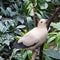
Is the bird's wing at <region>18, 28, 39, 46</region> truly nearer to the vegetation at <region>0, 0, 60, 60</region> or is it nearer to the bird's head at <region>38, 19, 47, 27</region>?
the bird's head at <region>38, 19, 47, 27</region>

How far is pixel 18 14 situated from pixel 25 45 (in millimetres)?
1696

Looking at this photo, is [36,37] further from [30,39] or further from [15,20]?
[15,20]

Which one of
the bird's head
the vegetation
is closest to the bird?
the bird's head

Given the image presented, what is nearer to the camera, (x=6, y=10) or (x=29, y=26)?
(x=29, y=26)

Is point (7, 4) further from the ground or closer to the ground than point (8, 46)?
further from the ground

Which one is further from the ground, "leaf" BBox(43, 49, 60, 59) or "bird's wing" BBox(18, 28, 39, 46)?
"bird's wing" BBox(18, 28, 39, 46)

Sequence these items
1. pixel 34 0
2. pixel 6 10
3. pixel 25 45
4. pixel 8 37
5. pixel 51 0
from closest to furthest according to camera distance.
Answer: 1. pixel 25 45
2. pixel 34 0
3. pixel 8 37
4. pixel 6 10
5. pixel 51 0

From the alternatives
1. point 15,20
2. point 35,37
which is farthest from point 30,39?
point 15,20

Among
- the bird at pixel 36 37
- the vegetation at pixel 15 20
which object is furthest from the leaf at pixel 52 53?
Result: the vegetation at pixel 15 20

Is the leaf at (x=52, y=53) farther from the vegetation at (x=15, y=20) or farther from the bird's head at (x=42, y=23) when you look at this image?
the vegetation at (x=15, y=20)

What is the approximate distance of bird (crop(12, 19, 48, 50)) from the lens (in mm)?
1019

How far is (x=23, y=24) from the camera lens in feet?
9.07

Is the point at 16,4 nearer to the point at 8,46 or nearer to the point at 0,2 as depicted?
the point at 0,2

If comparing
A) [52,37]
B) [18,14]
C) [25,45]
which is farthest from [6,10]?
[25,45]
